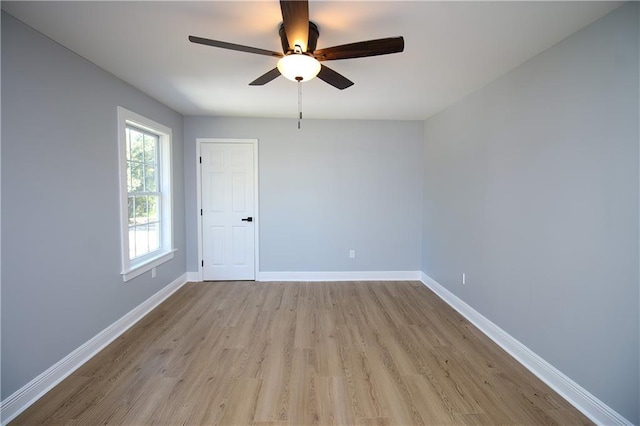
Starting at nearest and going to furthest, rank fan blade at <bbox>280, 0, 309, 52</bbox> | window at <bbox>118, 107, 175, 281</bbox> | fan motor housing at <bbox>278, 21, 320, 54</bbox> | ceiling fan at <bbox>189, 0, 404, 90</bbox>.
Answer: fan blade at <bbox>280, 0, 309, 52</bbox> → ceiling fan at <bbox>189, 0, 404, 90</bbox> → fan motor housing at <bbox>278, 21, 320, 54</bbox> → window at <bbox>118, 107, 175, 281</bbox>

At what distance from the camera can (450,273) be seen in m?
3.51

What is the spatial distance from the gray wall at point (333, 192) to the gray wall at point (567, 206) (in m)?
1.34

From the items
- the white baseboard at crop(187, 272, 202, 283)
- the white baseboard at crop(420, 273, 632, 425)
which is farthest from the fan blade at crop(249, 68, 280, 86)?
the white baseboard at crop(187, 272, 202, 283)

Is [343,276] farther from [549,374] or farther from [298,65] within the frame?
[298,65]

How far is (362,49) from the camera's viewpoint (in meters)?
1.65

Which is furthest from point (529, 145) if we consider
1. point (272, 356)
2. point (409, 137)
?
point (272, 356)

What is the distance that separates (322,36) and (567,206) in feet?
6.55

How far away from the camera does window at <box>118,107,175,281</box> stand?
2.79m

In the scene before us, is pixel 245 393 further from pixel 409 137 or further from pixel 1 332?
pixel 409 137

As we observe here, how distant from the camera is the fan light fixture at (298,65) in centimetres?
165

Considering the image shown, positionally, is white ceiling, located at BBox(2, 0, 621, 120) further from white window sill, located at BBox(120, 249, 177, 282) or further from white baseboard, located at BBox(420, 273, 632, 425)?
white baseboard, located at BBox(420, 273, 632, 425)

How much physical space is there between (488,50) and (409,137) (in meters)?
2.21

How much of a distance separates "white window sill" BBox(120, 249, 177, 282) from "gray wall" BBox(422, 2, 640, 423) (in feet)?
11.5

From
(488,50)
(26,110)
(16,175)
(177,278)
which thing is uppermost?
(488,50)
